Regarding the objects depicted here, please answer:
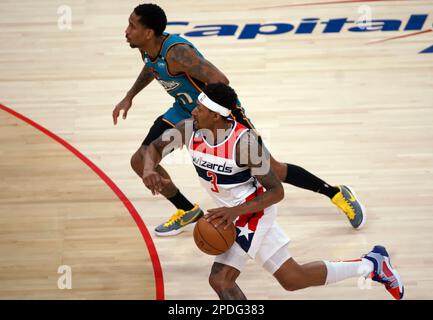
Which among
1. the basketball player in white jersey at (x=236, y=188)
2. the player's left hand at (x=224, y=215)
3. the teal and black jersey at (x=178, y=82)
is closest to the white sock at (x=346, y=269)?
the basketball player in white jersey at (x=236, y=188)

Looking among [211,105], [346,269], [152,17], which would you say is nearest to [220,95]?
[211,105]

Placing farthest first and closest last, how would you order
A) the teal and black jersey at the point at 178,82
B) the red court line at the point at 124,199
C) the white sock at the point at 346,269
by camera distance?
the red court line at the point at 124,199 → the teal and black jersey at the point at 178,82 → the white sock at the point at 346,269

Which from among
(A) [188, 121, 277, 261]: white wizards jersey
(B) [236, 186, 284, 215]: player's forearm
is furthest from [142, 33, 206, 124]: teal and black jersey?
(B) [236, 186, 284, 215]: player's forearm

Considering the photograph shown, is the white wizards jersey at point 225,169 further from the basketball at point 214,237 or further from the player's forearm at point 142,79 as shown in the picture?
the player's forearm at point 142,79

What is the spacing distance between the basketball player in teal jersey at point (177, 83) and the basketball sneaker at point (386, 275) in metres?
0.87

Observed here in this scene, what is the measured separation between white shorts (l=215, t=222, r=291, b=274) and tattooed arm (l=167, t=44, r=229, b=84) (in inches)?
50.3

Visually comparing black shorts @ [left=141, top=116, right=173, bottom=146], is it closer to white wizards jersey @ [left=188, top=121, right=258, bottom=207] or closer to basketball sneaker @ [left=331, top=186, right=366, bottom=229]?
white wizards jersey @ [left=188, top=121, right=258, bottom=207]

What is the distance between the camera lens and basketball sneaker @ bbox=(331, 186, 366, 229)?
21.2 feet

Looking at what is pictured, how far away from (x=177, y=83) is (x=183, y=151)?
184 cm

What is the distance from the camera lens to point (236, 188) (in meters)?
5.18

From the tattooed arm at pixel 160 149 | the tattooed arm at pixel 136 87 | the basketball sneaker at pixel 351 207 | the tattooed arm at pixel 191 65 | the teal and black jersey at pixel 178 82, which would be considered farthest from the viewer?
the basketball sneaker at pixel 351 207

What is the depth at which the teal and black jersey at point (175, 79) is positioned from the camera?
5871 millimetres

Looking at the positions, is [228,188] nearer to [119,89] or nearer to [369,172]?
[369,172]

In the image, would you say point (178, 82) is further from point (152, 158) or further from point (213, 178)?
point (213, 178)
